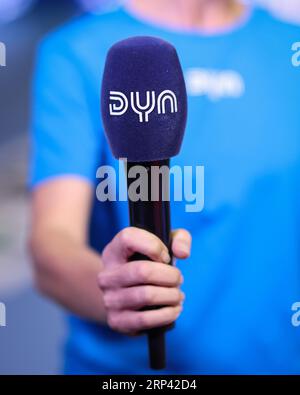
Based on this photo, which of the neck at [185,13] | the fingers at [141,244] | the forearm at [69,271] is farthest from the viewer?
the neck at [185,13]

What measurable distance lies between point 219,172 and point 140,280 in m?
0.37

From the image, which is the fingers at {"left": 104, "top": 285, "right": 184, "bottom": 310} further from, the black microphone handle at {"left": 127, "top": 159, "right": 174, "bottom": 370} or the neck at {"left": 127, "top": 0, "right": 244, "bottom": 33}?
the neck at {"left": 127, "top": 0, "right": 244, "bottom": 33}

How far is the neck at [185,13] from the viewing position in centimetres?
91

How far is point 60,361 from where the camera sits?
937mm

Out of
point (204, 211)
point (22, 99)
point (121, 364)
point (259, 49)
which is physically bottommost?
point (121, 364)

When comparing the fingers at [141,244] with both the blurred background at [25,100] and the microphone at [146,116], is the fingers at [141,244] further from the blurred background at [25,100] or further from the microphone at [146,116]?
the blurred background at [25,100]

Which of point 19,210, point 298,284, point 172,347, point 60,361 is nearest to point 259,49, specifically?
point 298,284

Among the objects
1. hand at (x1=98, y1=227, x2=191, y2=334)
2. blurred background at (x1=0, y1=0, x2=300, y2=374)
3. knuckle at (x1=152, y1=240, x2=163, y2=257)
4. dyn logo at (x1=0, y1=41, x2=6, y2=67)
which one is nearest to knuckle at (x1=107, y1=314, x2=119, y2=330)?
hand at (x1=98, y1=227, x2=191, y2=334)

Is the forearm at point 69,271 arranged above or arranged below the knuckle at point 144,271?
above

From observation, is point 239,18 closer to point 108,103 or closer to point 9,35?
point 9,35

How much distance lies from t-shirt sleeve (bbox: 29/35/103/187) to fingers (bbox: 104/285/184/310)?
0.32 metres

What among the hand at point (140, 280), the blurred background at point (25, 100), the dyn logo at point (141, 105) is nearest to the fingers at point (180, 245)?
the hand at point (140, 280)

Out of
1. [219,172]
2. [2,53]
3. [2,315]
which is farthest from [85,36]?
[2,315]

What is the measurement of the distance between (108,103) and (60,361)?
531mm
